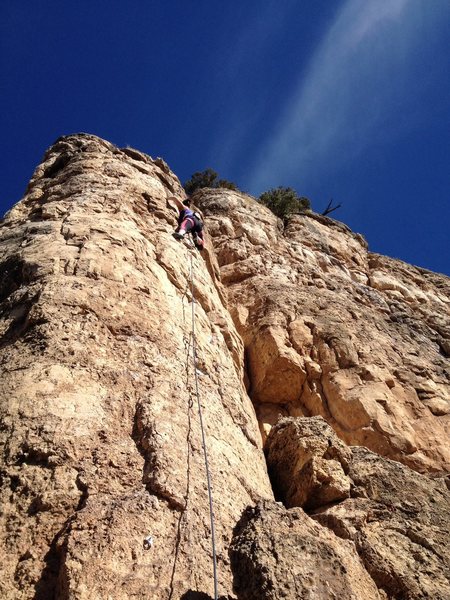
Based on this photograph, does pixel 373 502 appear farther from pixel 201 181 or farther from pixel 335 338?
pixel 201 181

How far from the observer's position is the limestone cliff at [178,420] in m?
4.29

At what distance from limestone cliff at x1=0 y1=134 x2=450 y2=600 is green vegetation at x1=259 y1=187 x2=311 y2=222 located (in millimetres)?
9433

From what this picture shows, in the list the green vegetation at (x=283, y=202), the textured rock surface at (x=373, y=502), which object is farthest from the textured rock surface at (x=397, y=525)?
the green vegetation at (x=283, y=202)

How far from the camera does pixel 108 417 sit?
531 cm

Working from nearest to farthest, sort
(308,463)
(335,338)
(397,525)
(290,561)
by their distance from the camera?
1. (290,561)
2. (397,525)
3. (308,463)
4. (335,338)

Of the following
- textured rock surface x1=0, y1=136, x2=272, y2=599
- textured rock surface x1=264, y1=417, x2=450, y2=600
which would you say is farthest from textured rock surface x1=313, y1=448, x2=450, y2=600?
textured rock surface x1=0, y1=136, x2=272, y2=599

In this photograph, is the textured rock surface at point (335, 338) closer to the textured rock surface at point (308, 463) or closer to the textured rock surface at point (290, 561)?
the textured rock surface at point (308, 463)

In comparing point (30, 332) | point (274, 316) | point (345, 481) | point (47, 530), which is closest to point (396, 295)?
point (274, 316)

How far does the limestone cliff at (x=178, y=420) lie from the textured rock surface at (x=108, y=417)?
19mm

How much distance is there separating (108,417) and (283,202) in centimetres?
1925

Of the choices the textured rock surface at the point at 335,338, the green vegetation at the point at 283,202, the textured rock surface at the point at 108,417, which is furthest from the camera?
the green vegetation at the point at 283,202

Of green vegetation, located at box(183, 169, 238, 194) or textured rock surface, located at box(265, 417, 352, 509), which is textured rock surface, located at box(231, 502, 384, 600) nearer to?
textured rock surface, located at box(265, 417, 352, 509)

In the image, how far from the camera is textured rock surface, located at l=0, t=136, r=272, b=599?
159 inches

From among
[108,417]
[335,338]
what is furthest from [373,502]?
[335,338]
